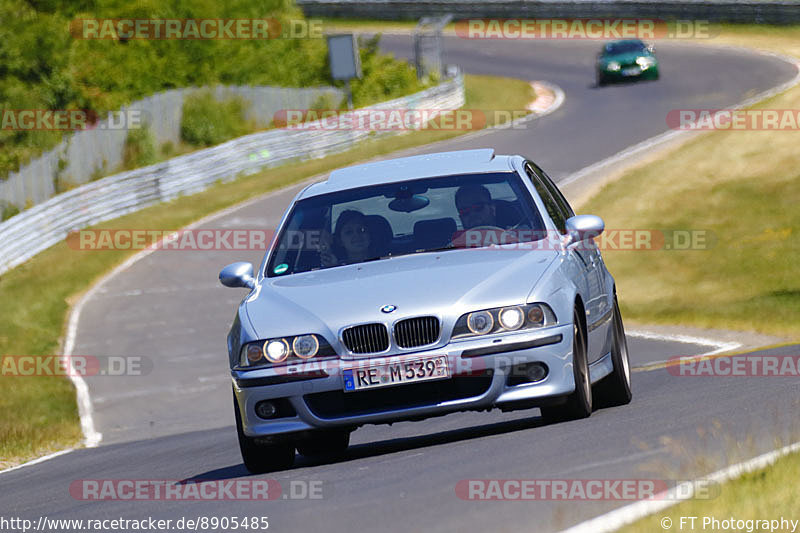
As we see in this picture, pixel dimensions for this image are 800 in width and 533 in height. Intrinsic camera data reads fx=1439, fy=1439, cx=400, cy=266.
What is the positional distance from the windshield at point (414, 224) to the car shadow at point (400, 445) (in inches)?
44.5

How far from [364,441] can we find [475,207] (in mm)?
2189

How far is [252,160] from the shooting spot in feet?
126

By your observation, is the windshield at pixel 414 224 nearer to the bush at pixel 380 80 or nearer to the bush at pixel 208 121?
the bush at pixel 208 121

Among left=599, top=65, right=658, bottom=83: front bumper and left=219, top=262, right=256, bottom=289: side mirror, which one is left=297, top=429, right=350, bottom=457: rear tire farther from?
left=599, top=65, right=658, bottom=83: front bumper

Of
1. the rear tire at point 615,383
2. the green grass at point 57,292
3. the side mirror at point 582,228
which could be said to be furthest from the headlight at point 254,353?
the green grass at point 57,292

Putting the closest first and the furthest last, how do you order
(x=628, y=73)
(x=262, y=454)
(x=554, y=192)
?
(x=262, y=454), (x=554, y=192), (x=628, y=73)

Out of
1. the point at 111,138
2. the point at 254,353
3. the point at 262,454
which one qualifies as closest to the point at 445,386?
the point at 254,353

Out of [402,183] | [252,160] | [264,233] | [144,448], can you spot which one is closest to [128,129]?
[252,160]

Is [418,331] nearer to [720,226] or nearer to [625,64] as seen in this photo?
[720,226]

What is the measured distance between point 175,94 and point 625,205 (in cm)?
1869

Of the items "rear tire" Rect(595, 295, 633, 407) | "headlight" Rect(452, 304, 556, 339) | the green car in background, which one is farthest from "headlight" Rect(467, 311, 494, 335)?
the green car in background

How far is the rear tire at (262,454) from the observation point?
8094mm

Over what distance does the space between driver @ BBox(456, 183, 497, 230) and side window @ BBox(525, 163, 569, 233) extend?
40 centimetres

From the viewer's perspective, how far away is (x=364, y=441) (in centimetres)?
1013
